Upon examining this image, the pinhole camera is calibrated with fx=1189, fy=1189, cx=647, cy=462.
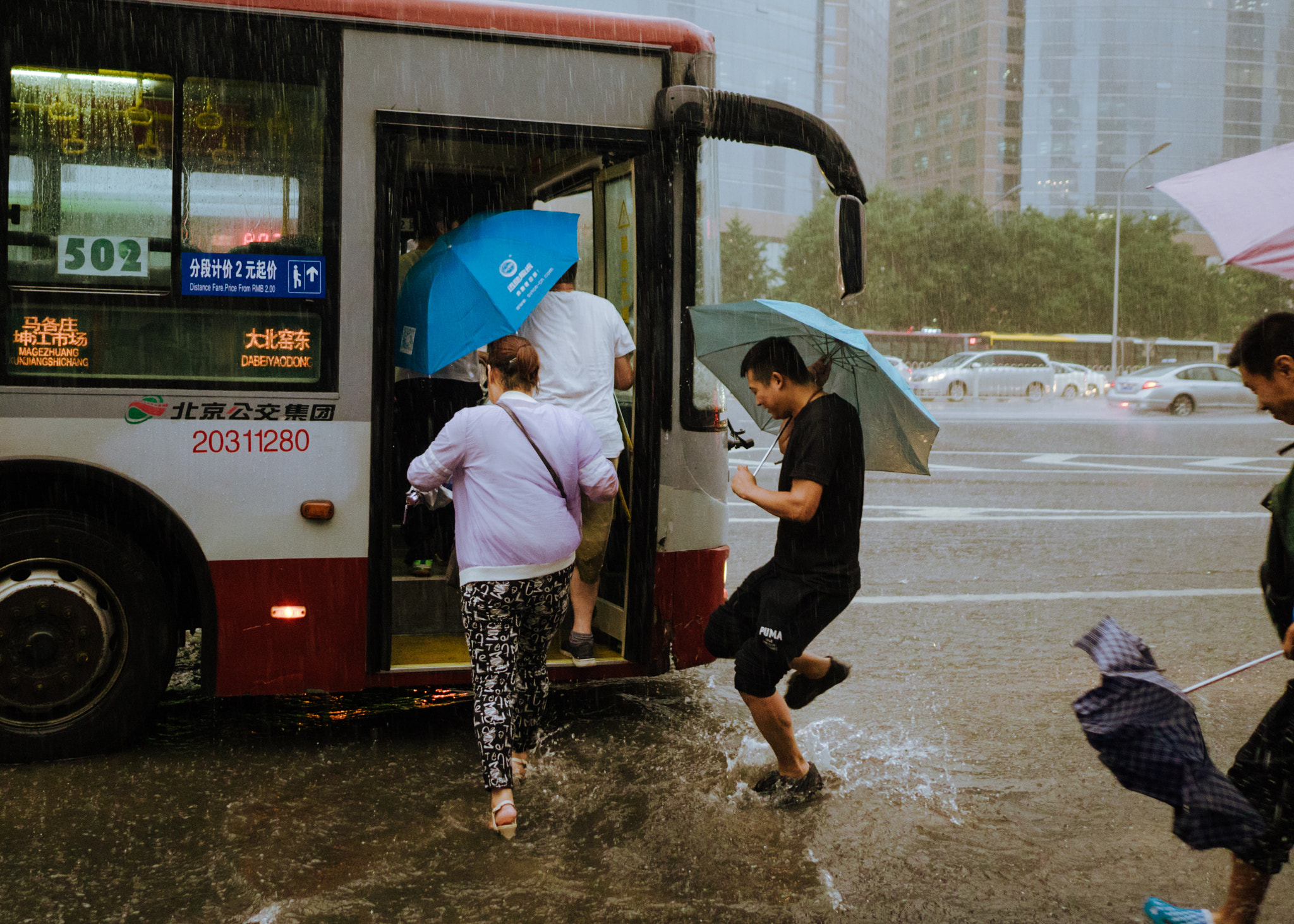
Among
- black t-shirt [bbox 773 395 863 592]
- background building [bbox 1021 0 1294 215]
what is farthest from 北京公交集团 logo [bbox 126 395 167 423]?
background building [bbox 1021 0 1294 215]

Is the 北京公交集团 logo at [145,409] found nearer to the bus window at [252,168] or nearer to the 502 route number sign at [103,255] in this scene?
the 502 route number sign at [103,255]

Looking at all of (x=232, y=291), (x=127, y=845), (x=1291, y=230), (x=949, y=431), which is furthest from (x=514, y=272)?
(x=949, y=431)

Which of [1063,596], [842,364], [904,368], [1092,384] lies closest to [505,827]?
[842,364]

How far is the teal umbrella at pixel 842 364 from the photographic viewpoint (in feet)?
14.0

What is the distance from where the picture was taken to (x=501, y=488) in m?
4.04

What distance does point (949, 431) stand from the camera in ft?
77.9

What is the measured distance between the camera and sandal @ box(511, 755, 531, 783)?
4449 mm

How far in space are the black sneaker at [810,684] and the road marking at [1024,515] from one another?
259 inches

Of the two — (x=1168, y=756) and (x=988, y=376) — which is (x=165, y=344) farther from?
(x=988, y=376)

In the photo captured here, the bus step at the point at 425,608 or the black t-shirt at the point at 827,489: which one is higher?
the black t-shirt at the point at 827,489

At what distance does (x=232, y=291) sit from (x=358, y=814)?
200 centimetres

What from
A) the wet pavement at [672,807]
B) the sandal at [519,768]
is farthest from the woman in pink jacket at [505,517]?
the wet pavement at [672,807]

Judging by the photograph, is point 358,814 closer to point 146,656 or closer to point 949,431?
point 146,656

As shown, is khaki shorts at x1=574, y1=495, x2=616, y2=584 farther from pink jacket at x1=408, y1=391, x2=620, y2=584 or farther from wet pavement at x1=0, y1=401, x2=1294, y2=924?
pink jacket at x1=408, y1=391, x2=620, y2=584
